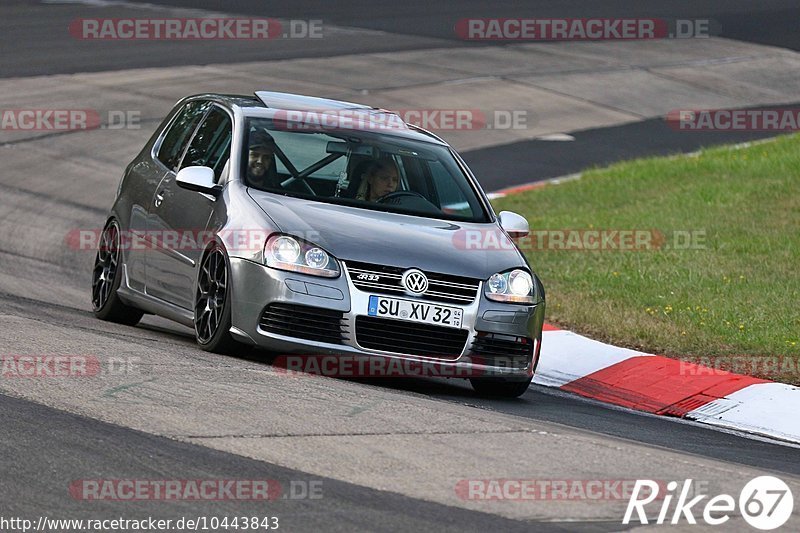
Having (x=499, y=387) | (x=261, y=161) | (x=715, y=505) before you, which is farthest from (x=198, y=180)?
(x=715, y=505)

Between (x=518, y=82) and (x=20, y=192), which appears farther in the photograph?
(x=518, y=82)

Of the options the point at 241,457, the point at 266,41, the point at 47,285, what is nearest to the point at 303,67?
the point at 266,41

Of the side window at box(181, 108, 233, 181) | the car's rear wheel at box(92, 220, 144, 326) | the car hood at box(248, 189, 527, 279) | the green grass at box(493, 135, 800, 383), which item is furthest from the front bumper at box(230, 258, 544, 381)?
the green grass at box(493, 135, 800, 383)

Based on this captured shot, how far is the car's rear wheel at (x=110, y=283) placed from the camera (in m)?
10.5

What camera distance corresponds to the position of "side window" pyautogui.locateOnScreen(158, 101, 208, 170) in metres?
10.3

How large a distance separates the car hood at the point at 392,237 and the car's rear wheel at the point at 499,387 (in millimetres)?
731

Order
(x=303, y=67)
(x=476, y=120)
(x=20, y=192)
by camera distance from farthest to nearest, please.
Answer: (x=303, y=67)
(x=476, y=120)
(x=20, y=192)

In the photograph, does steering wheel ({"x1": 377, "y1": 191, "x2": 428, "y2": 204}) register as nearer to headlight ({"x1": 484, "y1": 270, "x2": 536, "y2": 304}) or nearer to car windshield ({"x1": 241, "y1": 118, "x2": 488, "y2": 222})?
car windshield ({"x1": 241, "y1": 118, "x2": 488, "y2": 222})

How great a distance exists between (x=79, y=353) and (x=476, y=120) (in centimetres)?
1552

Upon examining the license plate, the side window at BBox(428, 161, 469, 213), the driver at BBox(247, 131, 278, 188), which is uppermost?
the driver at BBox(247, 131, 278, 188)

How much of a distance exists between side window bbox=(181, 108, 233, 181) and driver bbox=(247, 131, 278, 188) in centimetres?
19

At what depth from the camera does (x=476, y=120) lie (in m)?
23.1

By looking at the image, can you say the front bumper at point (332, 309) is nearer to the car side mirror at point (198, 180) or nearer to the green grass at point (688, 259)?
the car side mirror at point (198, 180)

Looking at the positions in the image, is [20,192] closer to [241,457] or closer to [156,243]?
[156,243]
